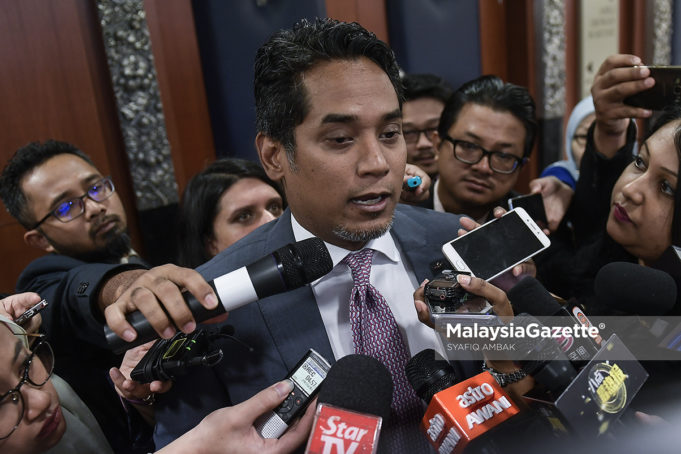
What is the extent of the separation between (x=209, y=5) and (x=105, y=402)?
2121 mm

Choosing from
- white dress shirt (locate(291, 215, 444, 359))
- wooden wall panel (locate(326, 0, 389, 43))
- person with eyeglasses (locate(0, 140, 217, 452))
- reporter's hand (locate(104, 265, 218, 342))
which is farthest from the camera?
wooden wall panel (locate(326, 0, 389, 43))

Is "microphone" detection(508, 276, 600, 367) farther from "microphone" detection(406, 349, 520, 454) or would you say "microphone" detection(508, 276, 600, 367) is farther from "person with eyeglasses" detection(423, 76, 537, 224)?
"person with eyeglasses" detection(423, 76, 537, 224)

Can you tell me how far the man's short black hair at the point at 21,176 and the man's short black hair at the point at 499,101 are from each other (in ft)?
5.25

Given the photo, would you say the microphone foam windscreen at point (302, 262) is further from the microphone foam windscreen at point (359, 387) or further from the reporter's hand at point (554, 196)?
the reporter's hand at point (554, 196)

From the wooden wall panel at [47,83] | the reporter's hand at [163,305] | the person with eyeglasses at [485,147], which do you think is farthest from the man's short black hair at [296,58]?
the wooden wall panel at [47,83]

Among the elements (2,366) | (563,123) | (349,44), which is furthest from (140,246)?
(563,123)

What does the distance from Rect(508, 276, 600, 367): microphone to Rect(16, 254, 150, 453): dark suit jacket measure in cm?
108

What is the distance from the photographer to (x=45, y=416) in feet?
3.22

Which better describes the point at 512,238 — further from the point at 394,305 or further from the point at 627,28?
the point at 627,28

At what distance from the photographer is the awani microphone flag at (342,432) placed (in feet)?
2.18

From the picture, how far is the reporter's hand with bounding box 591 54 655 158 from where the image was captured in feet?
4.26

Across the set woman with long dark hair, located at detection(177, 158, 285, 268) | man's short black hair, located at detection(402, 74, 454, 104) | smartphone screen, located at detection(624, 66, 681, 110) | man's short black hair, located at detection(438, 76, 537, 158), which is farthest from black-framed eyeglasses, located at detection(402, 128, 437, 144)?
Answer: smartphone screen, located at detection(624, 66, 681, 110)

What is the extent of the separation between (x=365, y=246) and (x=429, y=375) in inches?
16.9

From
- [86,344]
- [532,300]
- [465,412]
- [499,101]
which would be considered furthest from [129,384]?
[499,101]
